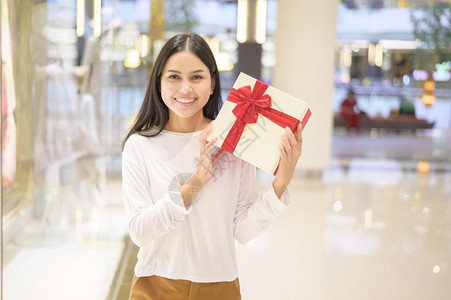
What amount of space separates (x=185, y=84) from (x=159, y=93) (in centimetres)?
14

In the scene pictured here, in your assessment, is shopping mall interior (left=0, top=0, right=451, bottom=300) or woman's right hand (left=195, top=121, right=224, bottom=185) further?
shopping mall interior (left=0, top=0, right=451, bottom=300)

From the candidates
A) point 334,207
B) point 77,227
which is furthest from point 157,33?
point 77,227

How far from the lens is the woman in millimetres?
1367

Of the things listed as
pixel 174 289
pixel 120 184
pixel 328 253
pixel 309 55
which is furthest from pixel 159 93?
pixel 309 55

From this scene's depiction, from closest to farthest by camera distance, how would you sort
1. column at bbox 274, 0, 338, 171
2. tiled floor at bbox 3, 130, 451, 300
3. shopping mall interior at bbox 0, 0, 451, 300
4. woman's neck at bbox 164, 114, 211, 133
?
woman's neck at bbox 164, 114, 211, 133 < shopping mall interior at bbox 0, 0, 451, 300 < tiled floor at bbox 3, 130, 451, 300 < column at bbox 274, 0, 338, 171

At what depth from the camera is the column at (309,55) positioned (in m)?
6.99

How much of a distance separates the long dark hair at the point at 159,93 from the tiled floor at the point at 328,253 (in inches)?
22.3

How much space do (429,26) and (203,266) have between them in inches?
544

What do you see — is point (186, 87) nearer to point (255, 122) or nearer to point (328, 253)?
point (255, 122)

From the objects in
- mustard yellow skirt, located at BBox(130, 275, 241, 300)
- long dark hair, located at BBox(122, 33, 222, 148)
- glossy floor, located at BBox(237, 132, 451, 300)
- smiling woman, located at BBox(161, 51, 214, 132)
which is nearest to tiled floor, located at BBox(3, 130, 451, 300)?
glossy floor, located at BBox(237, 132, 451, 300)

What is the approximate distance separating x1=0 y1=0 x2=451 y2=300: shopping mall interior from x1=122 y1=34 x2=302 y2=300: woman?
236 mm

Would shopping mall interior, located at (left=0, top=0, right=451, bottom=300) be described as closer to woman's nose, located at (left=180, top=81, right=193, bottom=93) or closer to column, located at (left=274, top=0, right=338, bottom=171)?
column, located at (left=274, top=0, right=338, bottom=171)

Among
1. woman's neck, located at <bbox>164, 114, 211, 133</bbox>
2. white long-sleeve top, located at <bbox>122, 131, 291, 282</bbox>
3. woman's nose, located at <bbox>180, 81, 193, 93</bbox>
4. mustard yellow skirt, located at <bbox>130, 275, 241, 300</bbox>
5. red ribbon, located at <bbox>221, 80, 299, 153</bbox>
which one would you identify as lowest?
mustard yellow skirt, located at <bbox>130, 275, 241, 300</bbox>

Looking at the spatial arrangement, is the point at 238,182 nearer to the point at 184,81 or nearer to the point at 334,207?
the point at 184,81
